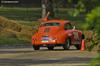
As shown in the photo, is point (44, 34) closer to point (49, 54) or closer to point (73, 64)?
point (49, 54)

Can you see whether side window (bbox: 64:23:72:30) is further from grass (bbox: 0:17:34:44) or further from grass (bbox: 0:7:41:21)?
grass (bbox: 0:7:41:21)

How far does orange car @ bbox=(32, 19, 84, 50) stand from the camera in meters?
26.5

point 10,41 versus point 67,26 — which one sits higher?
point 67,26

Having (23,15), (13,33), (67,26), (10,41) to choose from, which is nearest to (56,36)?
(67,26)

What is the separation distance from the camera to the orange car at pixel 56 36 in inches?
1043

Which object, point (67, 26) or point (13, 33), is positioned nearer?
point (67, 26)

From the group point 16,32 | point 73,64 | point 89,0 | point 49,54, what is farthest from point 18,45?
point 89,0

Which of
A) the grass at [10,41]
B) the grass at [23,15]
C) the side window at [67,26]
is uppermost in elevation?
the side window at [67,26]

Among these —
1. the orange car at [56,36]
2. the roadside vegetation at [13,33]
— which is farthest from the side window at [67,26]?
the roadside vegetation at [13,33]

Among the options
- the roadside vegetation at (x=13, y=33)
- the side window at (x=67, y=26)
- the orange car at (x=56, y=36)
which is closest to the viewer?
the orange car at (x=56, y=36)

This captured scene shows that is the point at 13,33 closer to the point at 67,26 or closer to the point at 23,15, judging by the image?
the point at 67,26

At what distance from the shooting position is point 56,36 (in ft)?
87.1

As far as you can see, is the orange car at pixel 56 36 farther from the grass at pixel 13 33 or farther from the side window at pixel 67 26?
the grass at pixel 13 33

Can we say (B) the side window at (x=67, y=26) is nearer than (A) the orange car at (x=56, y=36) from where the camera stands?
No
